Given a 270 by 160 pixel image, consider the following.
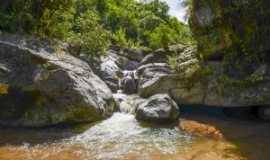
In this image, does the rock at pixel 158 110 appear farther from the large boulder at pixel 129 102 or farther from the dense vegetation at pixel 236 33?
the dense vegetation at pixel 236 33

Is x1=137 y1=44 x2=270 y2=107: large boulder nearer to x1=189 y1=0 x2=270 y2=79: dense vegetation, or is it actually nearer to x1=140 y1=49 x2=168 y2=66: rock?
x1=189 y1=0 x2=270 y2=79: dense vegetation

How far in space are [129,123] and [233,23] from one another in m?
5.59

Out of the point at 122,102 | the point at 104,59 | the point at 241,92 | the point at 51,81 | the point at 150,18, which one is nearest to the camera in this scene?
the point at 51,81

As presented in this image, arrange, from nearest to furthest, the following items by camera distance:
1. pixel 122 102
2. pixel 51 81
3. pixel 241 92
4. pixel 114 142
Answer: pixel 114 142 → pixel 51 81 → pixel 241 92 → pixel 122 102

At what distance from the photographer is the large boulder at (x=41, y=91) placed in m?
11.5

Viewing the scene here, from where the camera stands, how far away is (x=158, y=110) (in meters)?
11.9

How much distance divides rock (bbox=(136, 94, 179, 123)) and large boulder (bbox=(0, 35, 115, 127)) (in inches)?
55.1

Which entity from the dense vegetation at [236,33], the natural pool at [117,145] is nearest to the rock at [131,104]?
the natural pool at [117,145]

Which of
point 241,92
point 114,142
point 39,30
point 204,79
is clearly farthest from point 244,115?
point 39,30

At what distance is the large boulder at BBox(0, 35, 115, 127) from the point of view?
37.9 feet

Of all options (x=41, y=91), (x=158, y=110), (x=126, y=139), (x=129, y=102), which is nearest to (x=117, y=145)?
(x=126, y=139)

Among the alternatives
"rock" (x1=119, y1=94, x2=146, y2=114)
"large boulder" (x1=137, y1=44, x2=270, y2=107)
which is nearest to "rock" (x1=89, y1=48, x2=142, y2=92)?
"rock" (x1=119, y1=94, x2=146, y2=114)

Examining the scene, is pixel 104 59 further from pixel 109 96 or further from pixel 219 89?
pixel 219 89

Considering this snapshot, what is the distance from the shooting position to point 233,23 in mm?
13023
